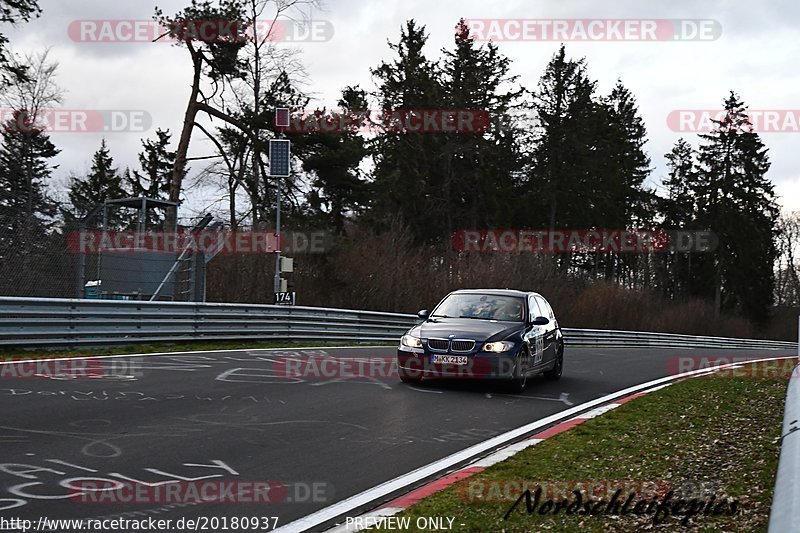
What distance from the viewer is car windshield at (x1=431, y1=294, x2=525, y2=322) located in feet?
45.3

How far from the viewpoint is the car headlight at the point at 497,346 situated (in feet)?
41.2

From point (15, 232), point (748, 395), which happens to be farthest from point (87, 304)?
point (748, 395)

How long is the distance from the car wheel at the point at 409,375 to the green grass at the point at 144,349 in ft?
19.0

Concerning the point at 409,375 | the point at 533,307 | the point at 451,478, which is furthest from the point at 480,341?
the point at 451,478

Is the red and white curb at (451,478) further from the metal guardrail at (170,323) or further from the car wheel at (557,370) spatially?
the metal guardrail at (170,323)

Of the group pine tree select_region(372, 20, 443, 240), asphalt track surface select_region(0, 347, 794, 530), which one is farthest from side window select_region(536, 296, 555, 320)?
pine tree select_region(372, 20, 443, 240)

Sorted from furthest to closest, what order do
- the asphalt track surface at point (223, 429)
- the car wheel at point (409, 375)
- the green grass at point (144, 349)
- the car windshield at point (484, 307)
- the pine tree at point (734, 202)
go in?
the pine tree at point (734, 202), the green grass at point (144, 349), the car windshield at point (484, 307), the car wheel at point (409, 375), the asphalt track surface at point (223, 429)

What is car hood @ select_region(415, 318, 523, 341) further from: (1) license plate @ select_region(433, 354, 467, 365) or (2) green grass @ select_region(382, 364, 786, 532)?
(2) green grass @ select_region(382, 364, 786, 532)

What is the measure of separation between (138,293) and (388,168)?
33599mm

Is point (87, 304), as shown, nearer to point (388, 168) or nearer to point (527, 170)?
point (388, 168)

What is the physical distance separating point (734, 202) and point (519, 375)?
6386 centimetres

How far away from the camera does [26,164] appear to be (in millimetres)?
52406

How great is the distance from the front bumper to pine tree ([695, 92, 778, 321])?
62447mm

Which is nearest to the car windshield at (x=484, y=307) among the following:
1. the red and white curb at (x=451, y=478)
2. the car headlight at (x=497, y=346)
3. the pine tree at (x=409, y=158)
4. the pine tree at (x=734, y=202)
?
the car headlight at (x=497, y=346)
